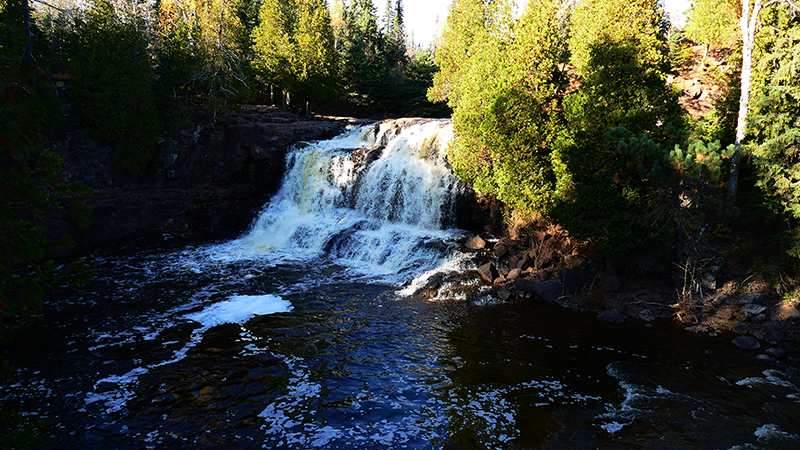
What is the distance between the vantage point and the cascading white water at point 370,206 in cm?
2073

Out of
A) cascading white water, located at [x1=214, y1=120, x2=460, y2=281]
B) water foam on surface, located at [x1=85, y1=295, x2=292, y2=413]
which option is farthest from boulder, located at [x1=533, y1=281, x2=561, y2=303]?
water foam on surface, located at [x1=85, y1=295, x2=292, y2=413]

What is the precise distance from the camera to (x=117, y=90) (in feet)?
81.8

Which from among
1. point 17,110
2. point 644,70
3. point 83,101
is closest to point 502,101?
point 644,70

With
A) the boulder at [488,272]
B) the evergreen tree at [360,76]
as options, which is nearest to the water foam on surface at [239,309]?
the boulder at [488,272]

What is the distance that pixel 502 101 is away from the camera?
17.3 meters

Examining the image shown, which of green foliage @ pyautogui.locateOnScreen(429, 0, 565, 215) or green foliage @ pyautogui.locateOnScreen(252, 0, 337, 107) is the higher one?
green foliage @ pyautogui.locateOnScreen(252, 0, 337, 107)

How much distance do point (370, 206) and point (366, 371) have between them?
14.4 m

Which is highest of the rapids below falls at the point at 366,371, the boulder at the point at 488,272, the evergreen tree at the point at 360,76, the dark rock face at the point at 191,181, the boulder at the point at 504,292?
the evergreen tree at the point at 360,76

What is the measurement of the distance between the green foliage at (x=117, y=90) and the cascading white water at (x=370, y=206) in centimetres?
838

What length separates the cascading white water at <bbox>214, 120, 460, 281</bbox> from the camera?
2073 centimetres

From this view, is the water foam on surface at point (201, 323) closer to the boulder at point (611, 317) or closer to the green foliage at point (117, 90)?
the boulder at point (611, 317)

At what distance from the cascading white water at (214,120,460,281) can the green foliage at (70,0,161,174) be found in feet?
27.5

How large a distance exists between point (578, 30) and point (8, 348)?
21130 mm

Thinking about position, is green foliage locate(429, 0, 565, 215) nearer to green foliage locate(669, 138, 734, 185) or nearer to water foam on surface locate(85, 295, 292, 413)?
green foliage locate(669, 138, 734, 185)
